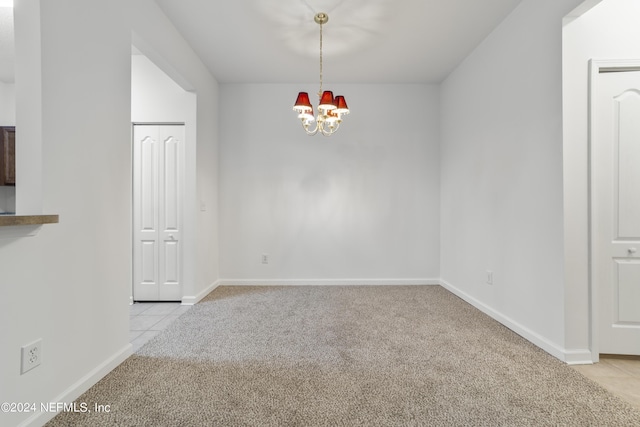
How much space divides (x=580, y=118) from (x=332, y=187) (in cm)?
290

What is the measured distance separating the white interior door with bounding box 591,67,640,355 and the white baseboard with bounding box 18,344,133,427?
11.4ft

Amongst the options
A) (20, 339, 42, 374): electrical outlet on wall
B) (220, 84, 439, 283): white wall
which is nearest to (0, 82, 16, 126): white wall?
(220, 84, 439, 283): white wall

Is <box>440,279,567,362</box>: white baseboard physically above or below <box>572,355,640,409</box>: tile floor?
above

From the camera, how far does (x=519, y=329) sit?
2713 millimetres

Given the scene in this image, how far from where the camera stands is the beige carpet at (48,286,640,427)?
5.33ft

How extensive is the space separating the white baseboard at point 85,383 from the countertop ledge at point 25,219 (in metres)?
0.94

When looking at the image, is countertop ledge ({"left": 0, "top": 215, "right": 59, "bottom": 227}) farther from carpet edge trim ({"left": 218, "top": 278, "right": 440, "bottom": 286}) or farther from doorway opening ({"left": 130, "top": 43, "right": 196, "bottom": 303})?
carpet edge trim ({"left": 218, "top": 278, "right": 440, "bottom": 286})

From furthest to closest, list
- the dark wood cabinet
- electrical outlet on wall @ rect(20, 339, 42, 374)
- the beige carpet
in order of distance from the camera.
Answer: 1. the dark wood cabinet
2. the beige carpet
3. electrical outlet on wall @ rect(20, 339, 42, 374)

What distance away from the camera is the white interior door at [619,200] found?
2252 mm

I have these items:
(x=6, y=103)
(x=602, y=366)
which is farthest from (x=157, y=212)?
(x=602, y=366)

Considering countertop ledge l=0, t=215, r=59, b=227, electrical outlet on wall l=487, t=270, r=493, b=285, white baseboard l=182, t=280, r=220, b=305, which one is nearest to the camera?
countertop ledge l=0, t=215, r=59, b=227

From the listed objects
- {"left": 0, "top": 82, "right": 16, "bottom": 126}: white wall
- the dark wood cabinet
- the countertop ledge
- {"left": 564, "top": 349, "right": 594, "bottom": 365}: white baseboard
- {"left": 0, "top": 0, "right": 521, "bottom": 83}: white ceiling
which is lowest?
{"left": 564, "top": 349, "right": 594, "bottom": 365}: white baseboard

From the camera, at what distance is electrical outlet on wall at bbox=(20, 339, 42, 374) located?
1.45m

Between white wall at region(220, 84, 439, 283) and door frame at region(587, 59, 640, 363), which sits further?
white wall at region(220, 84, 439, 283)
